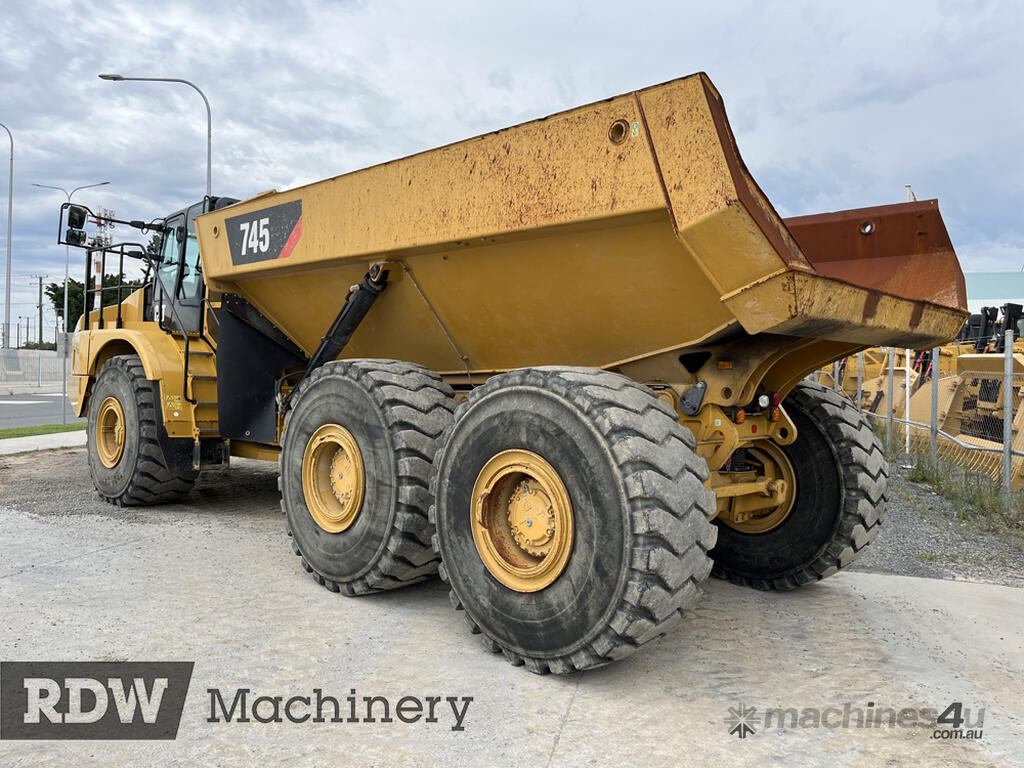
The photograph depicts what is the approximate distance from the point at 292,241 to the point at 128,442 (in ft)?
8.84

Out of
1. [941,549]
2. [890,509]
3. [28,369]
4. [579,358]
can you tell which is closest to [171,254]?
[579,358]

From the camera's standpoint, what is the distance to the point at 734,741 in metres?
2.46

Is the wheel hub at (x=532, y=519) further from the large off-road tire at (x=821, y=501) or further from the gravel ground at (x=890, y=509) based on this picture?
the gravel ground at (x=890, y=509)

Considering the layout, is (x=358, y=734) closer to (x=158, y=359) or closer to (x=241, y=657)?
(x=241, y=657)

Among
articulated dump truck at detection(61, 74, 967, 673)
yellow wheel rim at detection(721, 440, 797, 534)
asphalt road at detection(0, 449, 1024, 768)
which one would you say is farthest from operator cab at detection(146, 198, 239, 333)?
yellow wheel rim at detection(721, 440, 797, 534)

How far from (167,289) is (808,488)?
534 centimetres

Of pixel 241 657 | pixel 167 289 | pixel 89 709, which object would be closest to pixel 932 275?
pixel 241 657

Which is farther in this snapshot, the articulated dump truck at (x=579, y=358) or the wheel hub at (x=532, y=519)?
the wheel hub at (x=532, y=519)

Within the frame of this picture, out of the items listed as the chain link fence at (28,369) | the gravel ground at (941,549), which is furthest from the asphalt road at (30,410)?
the gravel ground at (941,549)

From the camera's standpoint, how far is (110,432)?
655 cm

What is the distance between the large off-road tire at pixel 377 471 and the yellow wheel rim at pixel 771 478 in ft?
5.75

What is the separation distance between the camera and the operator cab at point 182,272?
607 centimetres

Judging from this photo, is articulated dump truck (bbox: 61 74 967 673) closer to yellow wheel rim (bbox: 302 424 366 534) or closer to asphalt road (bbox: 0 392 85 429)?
yellow wheel rim (bbox: 302 424 366 534)

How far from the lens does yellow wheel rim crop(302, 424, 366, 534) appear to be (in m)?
3.90
